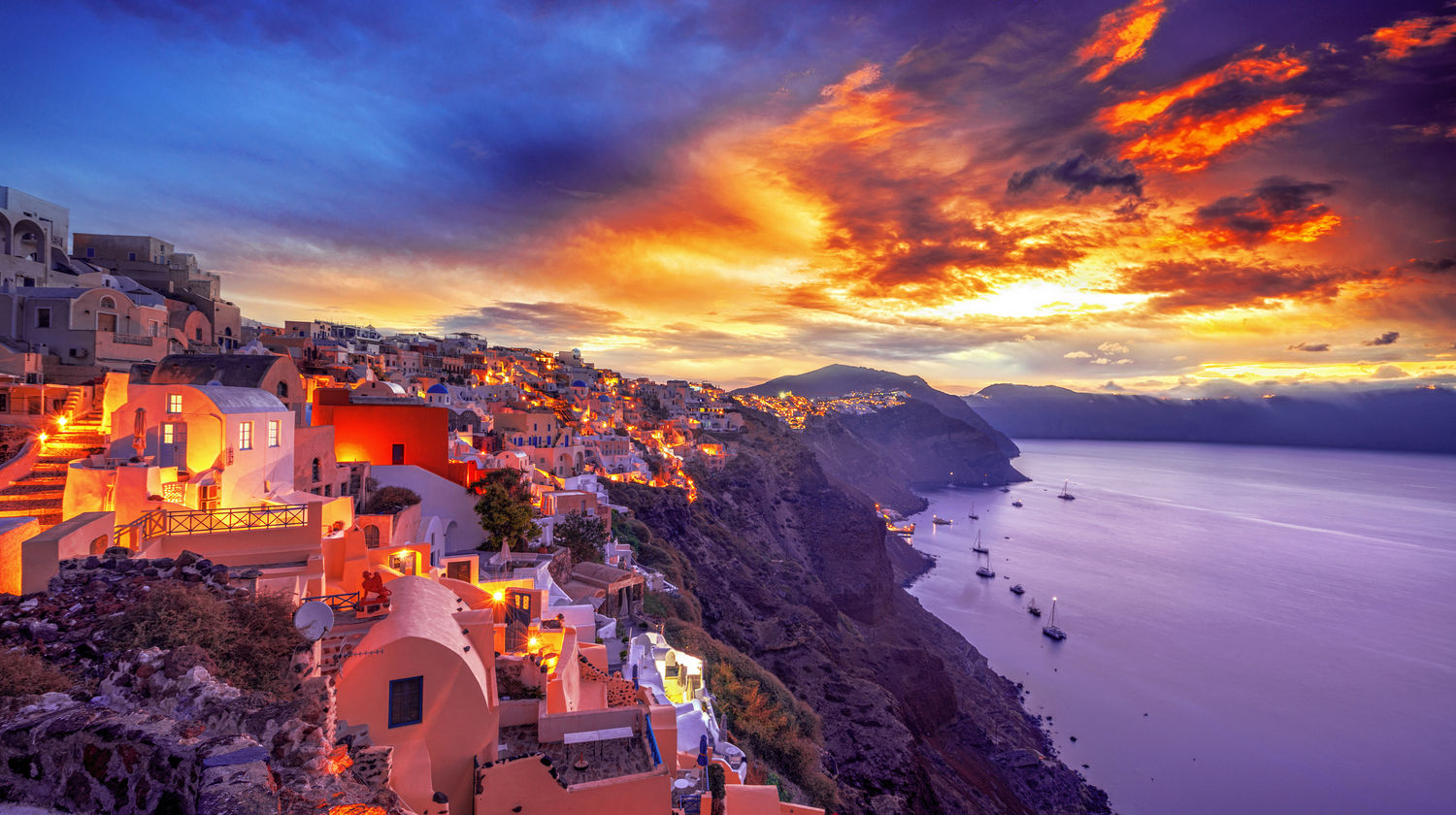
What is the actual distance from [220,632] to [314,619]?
0.79m

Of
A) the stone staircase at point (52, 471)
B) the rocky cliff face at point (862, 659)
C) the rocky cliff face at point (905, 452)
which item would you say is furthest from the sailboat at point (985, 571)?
the stone staircase at point (52, 471)

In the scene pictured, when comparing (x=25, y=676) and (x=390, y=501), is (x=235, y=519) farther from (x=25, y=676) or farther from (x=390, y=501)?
(x=25, y=676)

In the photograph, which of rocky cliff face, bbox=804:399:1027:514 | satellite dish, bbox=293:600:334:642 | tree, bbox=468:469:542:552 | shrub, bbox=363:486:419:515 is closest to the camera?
satellite dish, bbox=293:600:334:642

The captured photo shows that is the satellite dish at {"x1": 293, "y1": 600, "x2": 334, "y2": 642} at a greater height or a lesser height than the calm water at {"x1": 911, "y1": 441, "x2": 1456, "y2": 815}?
greater

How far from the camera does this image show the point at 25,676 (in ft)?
13.6

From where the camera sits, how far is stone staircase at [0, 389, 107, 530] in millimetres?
9172

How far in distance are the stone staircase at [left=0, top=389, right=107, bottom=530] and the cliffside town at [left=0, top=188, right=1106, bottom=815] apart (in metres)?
0.05

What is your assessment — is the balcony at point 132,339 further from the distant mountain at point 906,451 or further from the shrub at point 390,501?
the distant mountain at point 906,451

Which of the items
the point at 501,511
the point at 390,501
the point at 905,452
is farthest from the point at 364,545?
the point at 905,452

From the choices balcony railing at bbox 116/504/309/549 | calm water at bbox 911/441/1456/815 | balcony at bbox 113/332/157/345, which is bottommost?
calm water at bbox 911/441/1456/815

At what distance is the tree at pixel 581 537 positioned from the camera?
20.2 metres

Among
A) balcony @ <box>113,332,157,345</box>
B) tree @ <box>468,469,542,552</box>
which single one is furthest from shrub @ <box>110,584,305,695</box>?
balcony @ <box>113,332,157,345</box>

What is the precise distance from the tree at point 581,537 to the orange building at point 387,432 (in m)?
4.68

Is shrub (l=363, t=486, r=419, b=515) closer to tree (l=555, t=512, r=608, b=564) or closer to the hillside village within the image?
the hillside village
